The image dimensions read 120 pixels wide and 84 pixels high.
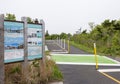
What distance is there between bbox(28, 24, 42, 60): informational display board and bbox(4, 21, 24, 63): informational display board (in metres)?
0.93

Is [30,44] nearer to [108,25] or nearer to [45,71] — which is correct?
[45,71]

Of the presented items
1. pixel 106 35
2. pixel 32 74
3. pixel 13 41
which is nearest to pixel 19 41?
pixel 13 41

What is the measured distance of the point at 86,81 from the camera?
1403 centimetres

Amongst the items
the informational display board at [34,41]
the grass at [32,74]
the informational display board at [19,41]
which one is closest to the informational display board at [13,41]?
the informational display board at [19,41]

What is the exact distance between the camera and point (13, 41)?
10.7m

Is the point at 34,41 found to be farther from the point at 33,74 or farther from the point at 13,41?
the point at 13,41

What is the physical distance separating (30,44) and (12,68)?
1413 mm

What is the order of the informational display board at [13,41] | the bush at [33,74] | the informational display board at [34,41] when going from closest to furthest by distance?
1. the informational display board at [13,41]
2. the bush at [33,74]
3. the informational display board at [34,41]

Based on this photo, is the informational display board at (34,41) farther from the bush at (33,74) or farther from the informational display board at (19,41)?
the bush at (33,74)

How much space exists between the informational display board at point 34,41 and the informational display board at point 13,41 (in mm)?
926

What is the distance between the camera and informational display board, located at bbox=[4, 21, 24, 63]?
10.3 m

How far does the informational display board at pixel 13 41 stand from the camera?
1031 centimetres

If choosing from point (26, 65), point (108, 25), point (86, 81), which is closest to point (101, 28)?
point (108, 25)

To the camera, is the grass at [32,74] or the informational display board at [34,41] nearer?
the grass at [32,74]
